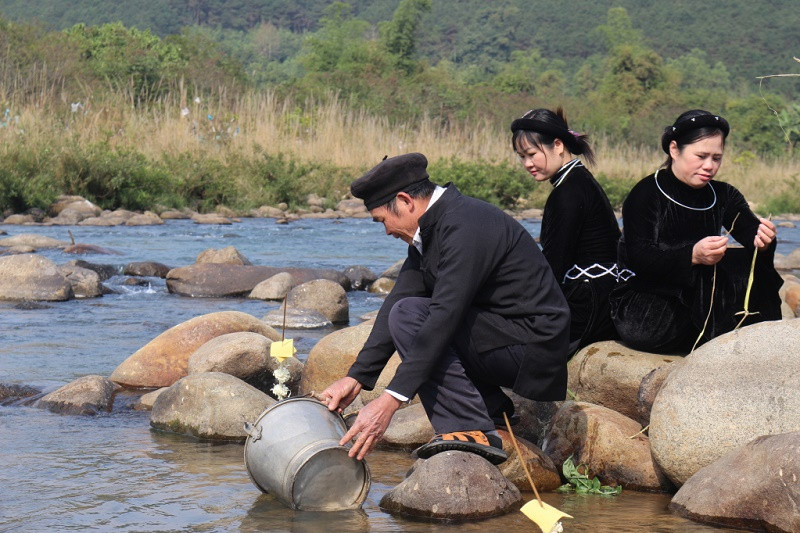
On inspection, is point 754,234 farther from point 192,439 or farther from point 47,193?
point 47,193

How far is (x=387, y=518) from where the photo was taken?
3.90 m

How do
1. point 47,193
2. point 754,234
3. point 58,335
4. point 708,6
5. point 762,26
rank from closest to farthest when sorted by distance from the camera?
point 754,234
point 58,335
point 47,193
point 762,26
point 708,6

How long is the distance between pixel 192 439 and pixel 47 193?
11.9 meters

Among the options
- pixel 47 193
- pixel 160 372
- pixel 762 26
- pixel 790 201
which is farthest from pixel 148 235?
pixel 762 26

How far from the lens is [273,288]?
9.76m

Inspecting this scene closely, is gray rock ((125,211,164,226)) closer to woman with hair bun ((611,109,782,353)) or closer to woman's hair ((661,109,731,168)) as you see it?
woman with hair bun ((611,109,782,353))

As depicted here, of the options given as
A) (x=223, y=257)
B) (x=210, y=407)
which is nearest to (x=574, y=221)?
(x=210, y=407)

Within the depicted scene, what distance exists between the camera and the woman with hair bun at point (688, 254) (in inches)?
186

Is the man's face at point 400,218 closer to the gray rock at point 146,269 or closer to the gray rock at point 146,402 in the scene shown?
the gray rock at point 146,402

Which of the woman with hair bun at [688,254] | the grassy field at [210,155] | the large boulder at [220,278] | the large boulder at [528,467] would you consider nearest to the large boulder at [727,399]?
the large boulder at [528,467]

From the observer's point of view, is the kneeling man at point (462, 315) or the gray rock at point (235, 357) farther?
the gray rock at point (235, 357)

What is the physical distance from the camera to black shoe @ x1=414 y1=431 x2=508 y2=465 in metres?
3.95

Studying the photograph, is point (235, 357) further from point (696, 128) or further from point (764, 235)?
point (764, 235)

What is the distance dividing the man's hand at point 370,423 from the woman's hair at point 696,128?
73.0 inches
